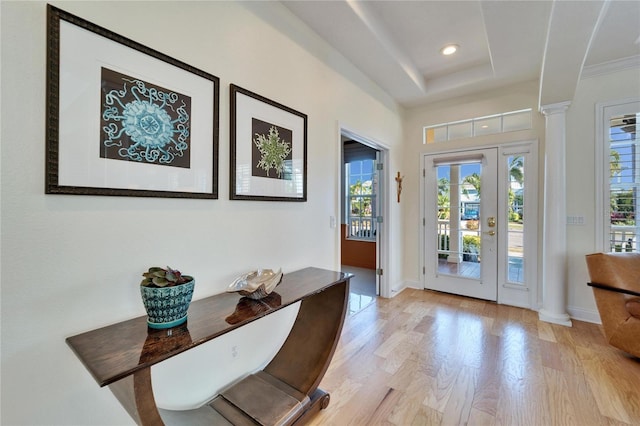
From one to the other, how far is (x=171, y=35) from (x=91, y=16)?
1.12 feet

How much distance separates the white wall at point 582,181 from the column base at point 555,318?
0.25 meters

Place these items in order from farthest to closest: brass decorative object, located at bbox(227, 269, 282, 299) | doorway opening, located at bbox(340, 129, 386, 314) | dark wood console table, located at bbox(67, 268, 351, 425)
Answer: doorway opening, located at bbox(340, 129, 386, 314) → brass decorative object, located at bbox(227, 269, 282, 299) → dark wood console table, located at bbox(67, 268, 351, 425)

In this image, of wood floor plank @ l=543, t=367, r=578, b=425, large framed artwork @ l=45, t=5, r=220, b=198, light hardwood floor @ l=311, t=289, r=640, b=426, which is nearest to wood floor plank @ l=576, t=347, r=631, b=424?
light hardwood floor @ l=311, t=289, r=640, b=426

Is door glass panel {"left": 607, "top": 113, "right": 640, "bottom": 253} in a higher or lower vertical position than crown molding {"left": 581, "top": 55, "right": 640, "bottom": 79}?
lower

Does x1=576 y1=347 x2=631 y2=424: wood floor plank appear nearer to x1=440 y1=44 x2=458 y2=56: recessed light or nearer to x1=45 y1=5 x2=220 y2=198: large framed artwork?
x1=45 y1=5 x2=220 y2=198: large framed artwork

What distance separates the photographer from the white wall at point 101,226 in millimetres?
988

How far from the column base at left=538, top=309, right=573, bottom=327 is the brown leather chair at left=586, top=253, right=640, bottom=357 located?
1.91 ft

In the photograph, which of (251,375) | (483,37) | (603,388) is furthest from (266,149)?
(603,388)

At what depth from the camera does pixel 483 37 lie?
8.82ft

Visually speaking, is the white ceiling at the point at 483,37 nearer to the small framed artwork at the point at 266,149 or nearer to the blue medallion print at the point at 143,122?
the small framed artwork at the point at 266,149

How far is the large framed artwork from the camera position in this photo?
1069 millimetres

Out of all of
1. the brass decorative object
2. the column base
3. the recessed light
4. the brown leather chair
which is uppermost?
the recessed light

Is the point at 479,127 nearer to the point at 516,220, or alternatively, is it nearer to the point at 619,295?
the point at 516,220

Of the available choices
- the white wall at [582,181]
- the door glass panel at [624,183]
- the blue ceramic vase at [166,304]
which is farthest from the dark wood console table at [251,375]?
the door glass panel at [624,183]
